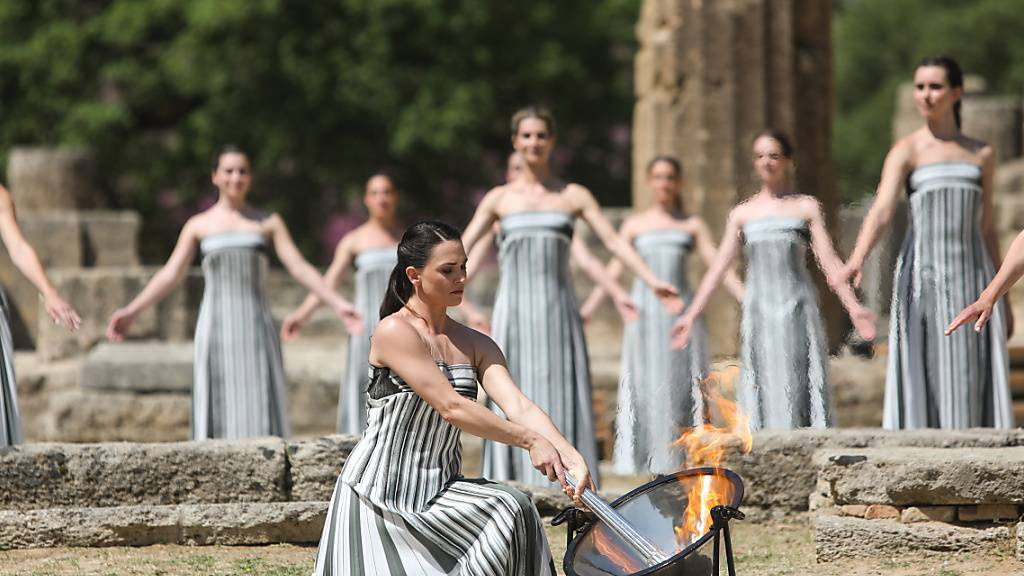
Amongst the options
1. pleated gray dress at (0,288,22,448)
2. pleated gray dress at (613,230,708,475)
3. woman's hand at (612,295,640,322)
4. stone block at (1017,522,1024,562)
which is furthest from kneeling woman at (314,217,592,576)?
pleated gray dress at (613,230,708,475)

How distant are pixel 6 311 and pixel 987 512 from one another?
4.14 m

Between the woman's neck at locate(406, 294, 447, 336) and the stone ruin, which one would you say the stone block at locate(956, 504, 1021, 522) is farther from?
the stone ruin

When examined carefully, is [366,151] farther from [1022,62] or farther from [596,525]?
[596,525]

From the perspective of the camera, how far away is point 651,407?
10008mm

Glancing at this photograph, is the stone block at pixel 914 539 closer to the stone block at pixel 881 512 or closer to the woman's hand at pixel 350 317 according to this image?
the stone block at pixel 881 512

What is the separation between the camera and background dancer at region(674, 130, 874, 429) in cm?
881

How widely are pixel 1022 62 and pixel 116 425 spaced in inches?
994

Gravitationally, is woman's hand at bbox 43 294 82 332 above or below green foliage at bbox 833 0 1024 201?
below

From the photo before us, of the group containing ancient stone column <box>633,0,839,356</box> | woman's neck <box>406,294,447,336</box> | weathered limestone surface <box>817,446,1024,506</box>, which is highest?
ancient stone column <box>633,0,839,356</box>

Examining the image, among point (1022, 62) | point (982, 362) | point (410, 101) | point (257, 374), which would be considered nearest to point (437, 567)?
point (982, 362)

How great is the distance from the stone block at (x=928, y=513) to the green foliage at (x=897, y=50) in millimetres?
25727

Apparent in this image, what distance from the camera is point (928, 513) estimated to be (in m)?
6.57

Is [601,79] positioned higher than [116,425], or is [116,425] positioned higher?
[601,79]

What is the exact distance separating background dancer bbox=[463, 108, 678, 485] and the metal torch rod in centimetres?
326
